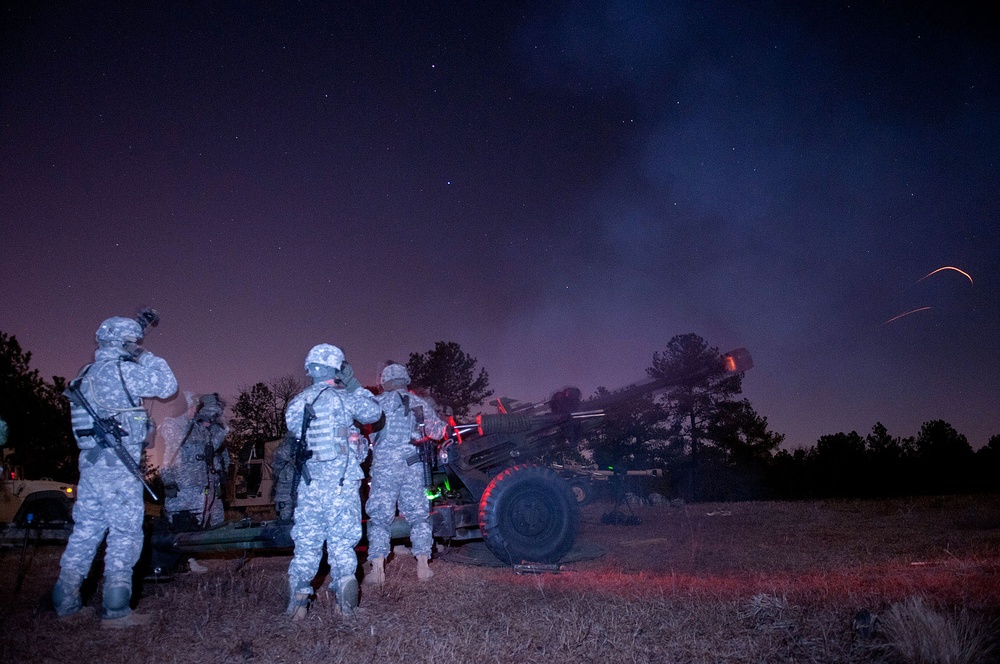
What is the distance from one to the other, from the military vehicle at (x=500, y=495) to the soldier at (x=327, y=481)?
137 centimetres

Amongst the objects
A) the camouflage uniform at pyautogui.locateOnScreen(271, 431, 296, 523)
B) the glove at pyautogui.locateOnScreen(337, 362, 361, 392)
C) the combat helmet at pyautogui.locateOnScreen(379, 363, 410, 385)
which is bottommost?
the camouflage uniform at pyautogui.locateOnScreen(271, 431, 296, 523)

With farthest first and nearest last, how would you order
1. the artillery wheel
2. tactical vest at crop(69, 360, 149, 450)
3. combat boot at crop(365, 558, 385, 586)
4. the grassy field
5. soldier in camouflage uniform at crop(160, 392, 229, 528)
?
soldier in camouflage uniform at crop(160, 392, 229, 528)
the artillery wheel
combat boot at crop(365, 558, 385, 586)
tactical vest at crop(69, 360, 149, 450)
the grassy field

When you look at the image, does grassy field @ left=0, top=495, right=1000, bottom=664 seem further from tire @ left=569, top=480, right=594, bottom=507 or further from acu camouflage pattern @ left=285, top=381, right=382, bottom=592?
tire @ left=569, top=480, right=594, bottom=507

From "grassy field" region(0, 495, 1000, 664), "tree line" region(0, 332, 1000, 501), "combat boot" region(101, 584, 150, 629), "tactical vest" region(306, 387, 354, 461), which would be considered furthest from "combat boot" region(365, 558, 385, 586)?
"tree line" region(0, 332, 1000, 501)

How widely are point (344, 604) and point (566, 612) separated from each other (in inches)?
68.7

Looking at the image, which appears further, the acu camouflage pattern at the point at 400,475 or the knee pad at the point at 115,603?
the acu camouflage pattern at the point at 400,475

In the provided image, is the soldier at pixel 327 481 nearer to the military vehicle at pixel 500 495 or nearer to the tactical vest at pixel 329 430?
the tactical vest at pixel 329 430

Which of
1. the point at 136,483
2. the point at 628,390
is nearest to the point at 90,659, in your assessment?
the point at 136,483

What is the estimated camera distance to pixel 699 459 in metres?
31.7

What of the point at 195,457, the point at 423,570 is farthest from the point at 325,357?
the point at 195,457

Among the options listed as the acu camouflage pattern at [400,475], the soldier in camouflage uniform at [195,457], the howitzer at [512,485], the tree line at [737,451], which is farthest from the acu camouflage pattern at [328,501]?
the tree line at [737,451]

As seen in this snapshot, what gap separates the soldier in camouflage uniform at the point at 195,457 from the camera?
356 inches

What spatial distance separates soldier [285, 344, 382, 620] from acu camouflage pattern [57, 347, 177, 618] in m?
1.26

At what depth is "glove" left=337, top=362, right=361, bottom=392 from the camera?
5824 millimetres
